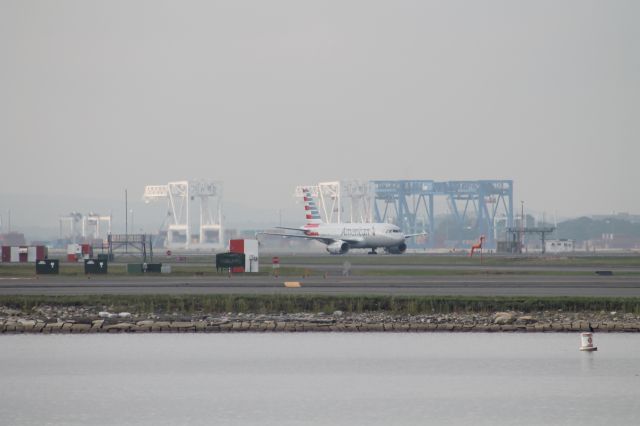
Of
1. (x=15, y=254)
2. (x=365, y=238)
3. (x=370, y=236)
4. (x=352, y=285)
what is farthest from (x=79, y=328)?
(x=370, y=236)

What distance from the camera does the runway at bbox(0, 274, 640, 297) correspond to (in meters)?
57.0

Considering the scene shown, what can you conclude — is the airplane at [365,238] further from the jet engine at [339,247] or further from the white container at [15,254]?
the white container at [15,254]

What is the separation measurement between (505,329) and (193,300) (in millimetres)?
14928

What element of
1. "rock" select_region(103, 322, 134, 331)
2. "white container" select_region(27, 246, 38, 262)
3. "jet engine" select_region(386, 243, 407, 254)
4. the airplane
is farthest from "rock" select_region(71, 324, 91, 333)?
→ "jet engine" select_region(386, 243, 407, 254)

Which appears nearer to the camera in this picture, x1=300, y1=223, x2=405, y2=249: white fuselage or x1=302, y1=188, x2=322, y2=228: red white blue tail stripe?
x1=300, y1=223, x2=405, y2=249: white fuselage

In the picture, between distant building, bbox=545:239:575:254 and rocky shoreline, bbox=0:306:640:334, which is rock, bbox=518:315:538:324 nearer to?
rocky shoreline, bbox=0:306:640:334

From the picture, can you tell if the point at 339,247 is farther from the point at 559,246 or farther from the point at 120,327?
the point at 120,327

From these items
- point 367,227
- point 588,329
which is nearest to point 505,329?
point 588,329

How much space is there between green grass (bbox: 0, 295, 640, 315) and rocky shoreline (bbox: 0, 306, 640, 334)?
80cm

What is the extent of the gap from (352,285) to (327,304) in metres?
10.9
